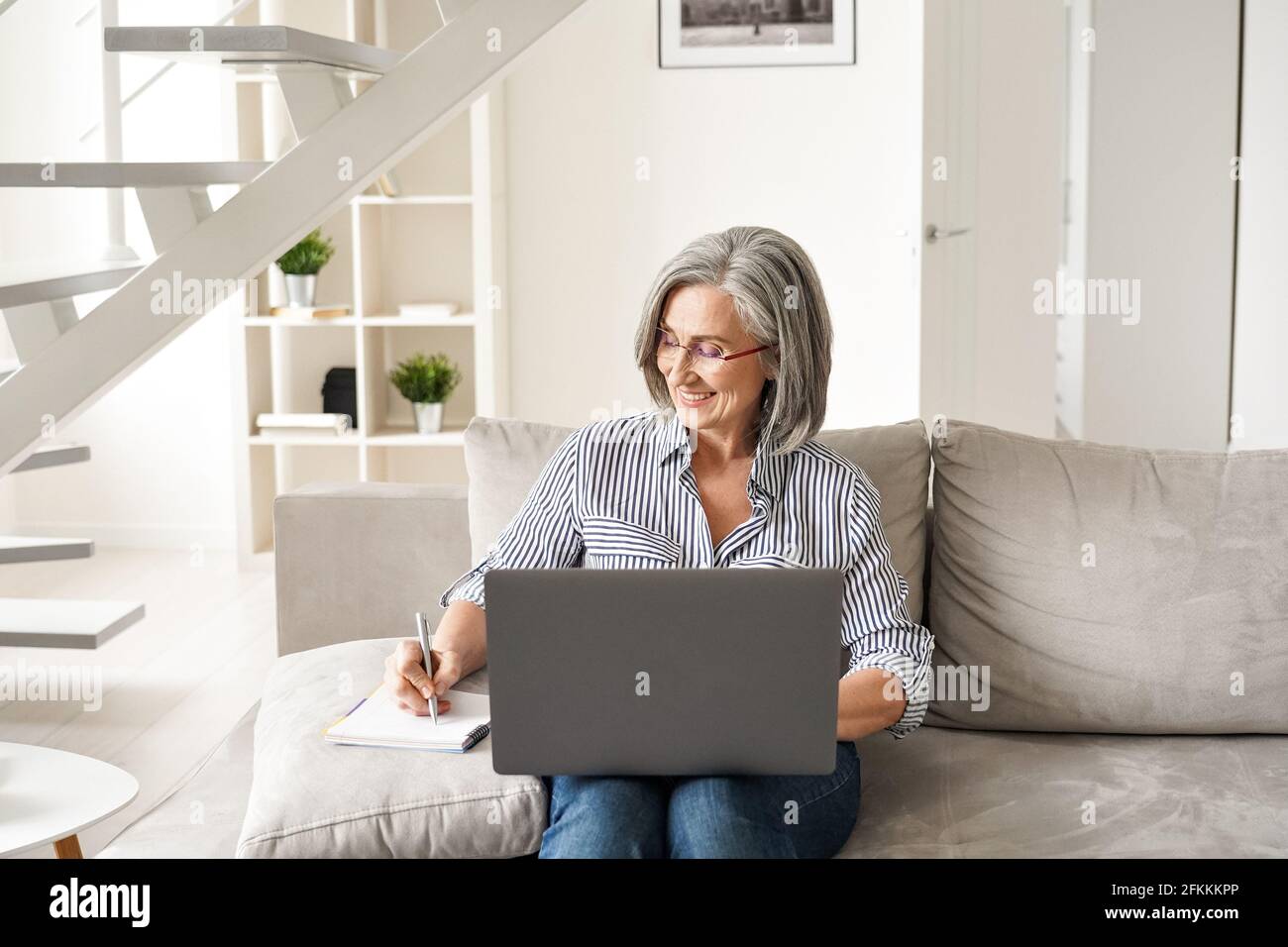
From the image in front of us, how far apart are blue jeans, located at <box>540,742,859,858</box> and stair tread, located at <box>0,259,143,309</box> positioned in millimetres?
1168

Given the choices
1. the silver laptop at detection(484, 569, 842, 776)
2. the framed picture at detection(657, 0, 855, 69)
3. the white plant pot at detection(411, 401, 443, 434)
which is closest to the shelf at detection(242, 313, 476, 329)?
the white plant pot at detection(411, 401, 443, 434)

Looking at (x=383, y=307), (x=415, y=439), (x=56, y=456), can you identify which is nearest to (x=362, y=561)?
(x=56, y=456)

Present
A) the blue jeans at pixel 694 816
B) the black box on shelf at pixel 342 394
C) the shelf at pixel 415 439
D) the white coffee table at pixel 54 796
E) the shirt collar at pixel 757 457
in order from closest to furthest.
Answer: the blue jeans at pixel 694 816 < the shirt collar at pixel 757 457 < the white coffee table at pixel 54 796 < the shelf at pixel 415 439 < the black box on shelf at pixel 342 394

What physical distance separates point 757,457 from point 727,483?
6 centimetres

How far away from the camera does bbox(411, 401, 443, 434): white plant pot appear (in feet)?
14.3

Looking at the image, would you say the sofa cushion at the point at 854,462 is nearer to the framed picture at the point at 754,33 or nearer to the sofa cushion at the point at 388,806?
the sofa cushion at the point at 388,806

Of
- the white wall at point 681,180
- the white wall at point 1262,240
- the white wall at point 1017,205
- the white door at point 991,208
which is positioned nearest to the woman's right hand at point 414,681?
the white door at point 991,208

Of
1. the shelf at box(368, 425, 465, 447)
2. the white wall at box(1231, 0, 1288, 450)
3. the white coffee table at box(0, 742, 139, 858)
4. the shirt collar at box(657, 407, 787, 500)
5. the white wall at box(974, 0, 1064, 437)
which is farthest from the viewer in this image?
→ the white wall at box(1231, 0, 1288, 450)

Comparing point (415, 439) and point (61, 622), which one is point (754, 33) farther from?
point (61, 622)

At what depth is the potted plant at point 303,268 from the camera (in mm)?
4270

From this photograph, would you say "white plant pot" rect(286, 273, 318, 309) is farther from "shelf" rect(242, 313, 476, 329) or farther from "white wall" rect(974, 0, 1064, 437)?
"white wall" rect(974, 0, 1064, 437)

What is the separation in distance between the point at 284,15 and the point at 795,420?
305 cm

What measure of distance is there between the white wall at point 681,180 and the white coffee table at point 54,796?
99.9 inches

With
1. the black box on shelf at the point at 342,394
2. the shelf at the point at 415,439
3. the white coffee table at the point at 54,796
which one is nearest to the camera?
the white coffee table at the point at 54,796
